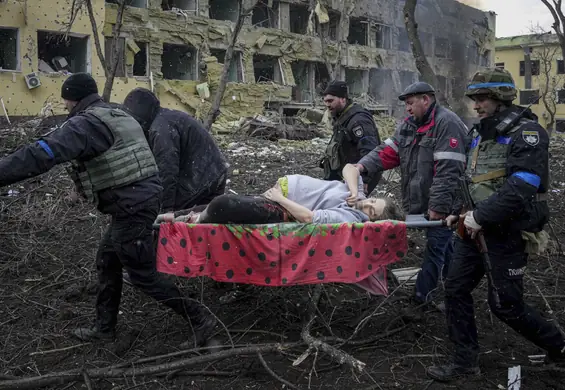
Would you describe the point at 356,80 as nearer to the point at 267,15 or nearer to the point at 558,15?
the point at 267,15

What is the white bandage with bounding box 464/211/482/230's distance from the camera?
3.02 m

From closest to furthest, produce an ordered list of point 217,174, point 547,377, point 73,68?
point 547,377 < point 217,174 < point 73,68

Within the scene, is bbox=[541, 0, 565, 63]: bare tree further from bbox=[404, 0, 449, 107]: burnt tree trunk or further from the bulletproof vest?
the bulletproof vest

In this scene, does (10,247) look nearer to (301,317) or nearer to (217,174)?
(217,174)

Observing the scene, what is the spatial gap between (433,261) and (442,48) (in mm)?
35561

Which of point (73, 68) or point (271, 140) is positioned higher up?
point (73, 68)

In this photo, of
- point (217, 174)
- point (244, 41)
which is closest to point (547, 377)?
point (217, 174)

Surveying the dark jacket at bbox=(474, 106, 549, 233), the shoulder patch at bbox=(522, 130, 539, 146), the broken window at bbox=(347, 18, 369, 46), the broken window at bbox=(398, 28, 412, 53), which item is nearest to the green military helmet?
the dark jacket at bbox=(474, 106, 549, 233)

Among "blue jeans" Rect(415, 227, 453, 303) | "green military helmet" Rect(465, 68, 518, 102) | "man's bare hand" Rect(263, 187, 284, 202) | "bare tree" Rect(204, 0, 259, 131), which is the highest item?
"bare tree" Rect(204, 0, 259, 131)

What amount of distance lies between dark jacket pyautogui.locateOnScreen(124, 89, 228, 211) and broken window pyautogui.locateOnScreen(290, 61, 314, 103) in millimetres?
24219

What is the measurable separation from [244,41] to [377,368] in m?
22.5

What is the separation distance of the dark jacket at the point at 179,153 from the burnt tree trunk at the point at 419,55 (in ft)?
18.3

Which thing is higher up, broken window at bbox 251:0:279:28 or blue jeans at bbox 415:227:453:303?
broken window at bbox 251:0:279:28

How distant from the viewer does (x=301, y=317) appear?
4121 mm
